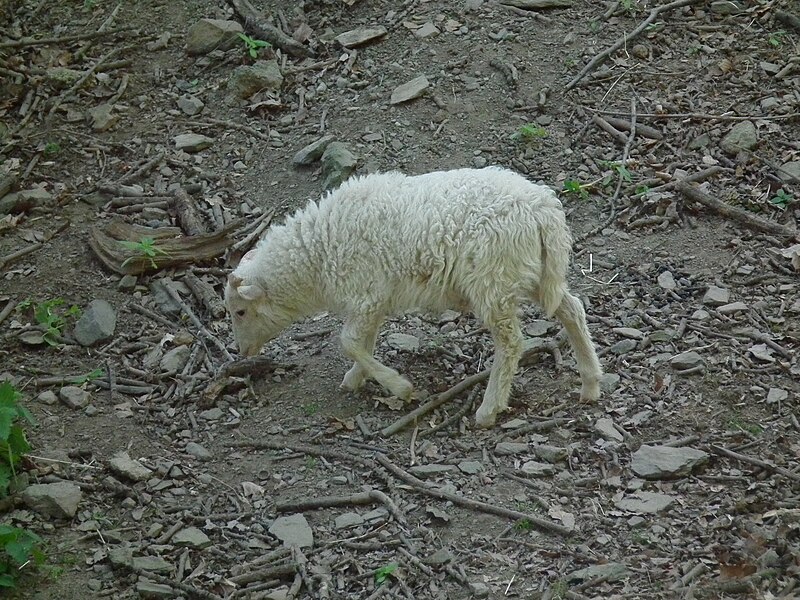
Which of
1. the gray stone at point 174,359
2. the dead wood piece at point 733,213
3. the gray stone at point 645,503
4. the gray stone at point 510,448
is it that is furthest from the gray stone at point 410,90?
the gray stone at point 645,503

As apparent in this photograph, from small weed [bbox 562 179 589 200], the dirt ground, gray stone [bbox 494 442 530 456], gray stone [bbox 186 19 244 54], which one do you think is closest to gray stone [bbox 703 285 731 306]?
the dirt ground

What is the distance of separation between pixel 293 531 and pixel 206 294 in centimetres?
313

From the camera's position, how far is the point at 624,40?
1031 centimetres

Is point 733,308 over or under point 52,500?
under

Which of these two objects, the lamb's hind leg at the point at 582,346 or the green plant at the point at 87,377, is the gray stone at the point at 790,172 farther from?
the green plant at the point at 87,377

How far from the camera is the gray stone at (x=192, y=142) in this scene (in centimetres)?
1027

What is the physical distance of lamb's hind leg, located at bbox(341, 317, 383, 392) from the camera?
7172mm

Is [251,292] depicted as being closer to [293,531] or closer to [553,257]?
[293,531]

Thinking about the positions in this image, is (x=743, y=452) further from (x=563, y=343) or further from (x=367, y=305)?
(x=367, y=305)

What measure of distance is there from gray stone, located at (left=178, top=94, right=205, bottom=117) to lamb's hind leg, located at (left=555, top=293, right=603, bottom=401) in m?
5.44

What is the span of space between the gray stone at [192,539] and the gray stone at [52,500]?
2.32 ft

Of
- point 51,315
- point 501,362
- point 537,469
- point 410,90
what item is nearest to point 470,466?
point 537,469

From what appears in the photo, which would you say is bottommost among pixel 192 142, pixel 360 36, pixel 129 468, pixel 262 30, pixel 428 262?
pixel 129 468

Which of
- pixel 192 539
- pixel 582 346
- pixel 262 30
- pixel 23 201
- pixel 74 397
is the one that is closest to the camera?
pixel 192 539
